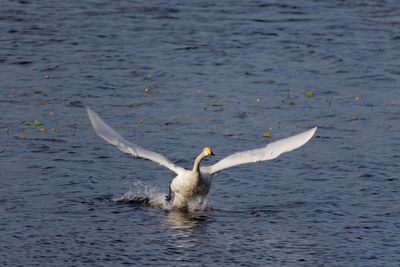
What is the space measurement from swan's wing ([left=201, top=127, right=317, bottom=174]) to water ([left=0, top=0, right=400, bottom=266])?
2.65ft

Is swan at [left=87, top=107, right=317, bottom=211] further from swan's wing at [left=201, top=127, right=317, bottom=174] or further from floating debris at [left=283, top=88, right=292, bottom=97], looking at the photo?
floating debris at [left=283, top=88, right=292, bottom=97]

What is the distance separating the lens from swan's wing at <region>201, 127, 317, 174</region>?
681 inches

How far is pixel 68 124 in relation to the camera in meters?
23.3

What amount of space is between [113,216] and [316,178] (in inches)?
154

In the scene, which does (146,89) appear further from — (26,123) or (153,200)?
(153,200)

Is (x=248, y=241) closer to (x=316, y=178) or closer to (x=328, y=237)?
(x=328, y=237)

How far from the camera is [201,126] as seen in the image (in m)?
23.1

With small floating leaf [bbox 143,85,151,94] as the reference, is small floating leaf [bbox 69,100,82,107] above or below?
below

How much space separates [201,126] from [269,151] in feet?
18.1

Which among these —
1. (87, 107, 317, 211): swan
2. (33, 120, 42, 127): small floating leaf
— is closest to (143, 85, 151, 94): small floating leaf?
(33, 120, 42, 127): small floating leaf

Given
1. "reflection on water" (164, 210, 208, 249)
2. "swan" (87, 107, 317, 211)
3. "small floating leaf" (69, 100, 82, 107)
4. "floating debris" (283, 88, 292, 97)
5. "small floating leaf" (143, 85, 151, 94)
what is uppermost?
"small floating leaf" (143, 85, 151, 94)

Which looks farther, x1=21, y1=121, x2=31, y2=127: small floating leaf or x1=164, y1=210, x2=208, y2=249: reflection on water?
x1=21, y1=121, x2=31, y2=127: small floating leaf

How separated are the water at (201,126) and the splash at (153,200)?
0.04 meters

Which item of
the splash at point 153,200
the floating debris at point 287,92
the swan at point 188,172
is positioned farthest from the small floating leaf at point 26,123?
the floating debris at point 287,92
